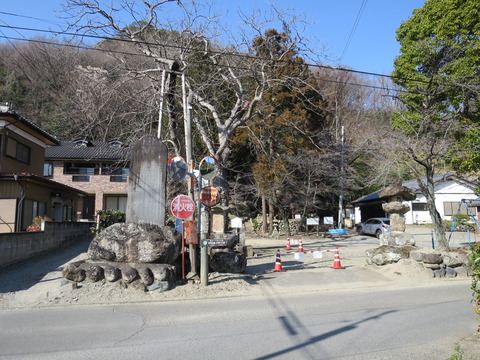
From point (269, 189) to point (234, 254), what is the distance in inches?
559

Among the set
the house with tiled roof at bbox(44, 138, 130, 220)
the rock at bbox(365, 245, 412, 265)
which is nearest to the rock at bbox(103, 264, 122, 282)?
the rock at bbox(365, 245, 412, 265)

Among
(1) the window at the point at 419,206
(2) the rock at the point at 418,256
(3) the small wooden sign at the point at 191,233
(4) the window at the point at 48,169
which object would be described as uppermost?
(4) the window at the point at 48,169

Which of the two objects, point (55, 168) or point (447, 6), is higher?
point (447, 6)

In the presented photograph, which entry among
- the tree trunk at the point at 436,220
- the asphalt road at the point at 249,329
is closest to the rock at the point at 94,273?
the asphalt road at the point at 249,329

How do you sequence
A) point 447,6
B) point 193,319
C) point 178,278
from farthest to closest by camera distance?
point 447,6 < point 178,278 < point 193,319

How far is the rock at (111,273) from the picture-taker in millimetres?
9008

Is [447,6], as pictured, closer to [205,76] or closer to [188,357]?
[205,76]

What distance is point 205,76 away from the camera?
18.9m

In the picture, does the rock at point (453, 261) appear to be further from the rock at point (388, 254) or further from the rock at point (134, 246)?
the rock at point (134, 246)

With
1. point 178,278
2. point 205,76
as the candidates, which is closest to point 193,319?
point 178,278

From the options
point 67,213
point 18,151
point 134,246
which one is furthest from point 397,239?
point 67,213

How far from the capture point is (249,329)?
6.34 metres

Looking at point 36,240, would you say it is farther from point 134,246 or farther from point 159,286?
point 159,286

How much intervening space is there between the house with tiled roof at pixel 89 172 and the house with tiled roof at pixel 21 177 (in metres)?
9.64
